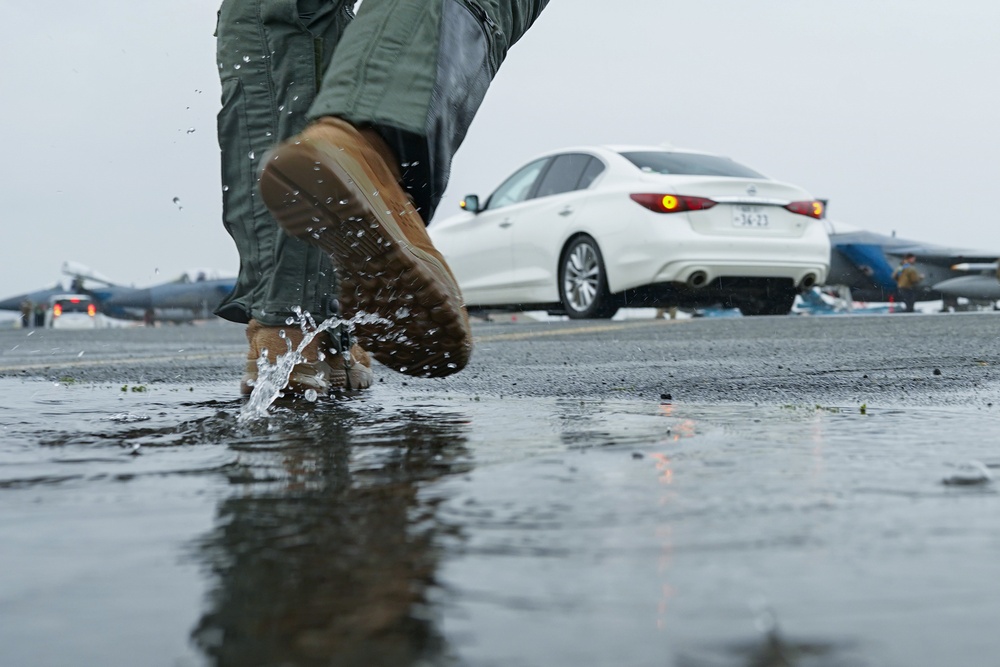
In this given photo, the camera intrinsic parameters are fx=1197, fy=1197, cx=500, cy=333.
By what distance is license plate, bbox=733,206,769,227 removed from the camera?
28.0 ft

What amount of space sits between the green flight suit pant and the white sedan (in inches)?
235

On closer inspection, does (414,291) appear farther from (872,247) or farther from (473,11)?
(872,247)

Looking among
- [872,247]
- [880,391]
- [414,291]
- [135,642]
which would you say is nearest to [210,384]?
[414,291]

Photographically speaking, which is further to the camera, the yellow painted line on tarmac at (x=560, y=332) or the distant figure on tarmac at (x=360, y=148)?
the yellow painted line on tarmac at (x=560, y=332)

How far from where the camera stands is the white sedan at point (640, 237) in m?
8.38

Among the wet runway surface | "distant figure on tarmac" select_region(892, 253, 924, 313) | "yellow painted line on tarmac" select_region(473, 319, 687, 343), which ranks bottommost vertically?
the wet runway surface

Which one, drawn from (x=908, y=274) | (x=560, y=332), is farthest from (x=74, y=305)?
(x=560, y=332)

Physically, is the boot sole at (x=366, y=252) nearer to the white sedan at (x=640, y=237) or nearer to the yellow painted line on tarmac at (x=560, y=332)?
the yellow painted line on tarmac at (x=560, y=332)

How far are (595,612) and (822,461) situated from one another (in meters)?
0.64

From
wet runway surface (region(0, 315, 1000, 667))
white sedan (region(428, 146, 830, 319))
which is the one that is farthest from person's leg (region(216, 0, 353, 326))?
white sedan (region(428, 146, 830, 319))

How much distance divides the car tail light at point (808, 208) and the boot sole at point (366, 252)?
709 cm

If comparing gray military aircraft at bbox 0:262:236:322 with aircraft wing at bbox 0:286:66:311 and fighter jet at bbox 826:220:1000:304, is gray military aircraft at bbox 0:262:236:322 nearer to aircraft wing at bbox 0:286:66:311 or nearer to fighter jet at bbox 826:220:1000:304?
aircraft wing at bbox 0:286:66:311

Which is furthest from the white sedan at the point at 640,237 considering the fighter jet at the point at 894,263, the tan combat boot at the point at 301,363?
the fighter jet at the point at 894,263

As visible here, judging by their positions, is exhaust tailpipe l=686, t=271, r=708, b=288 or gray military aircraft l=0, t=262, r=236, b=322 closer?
exhaust tailpipe l=686, t=271, r=708, b=288
